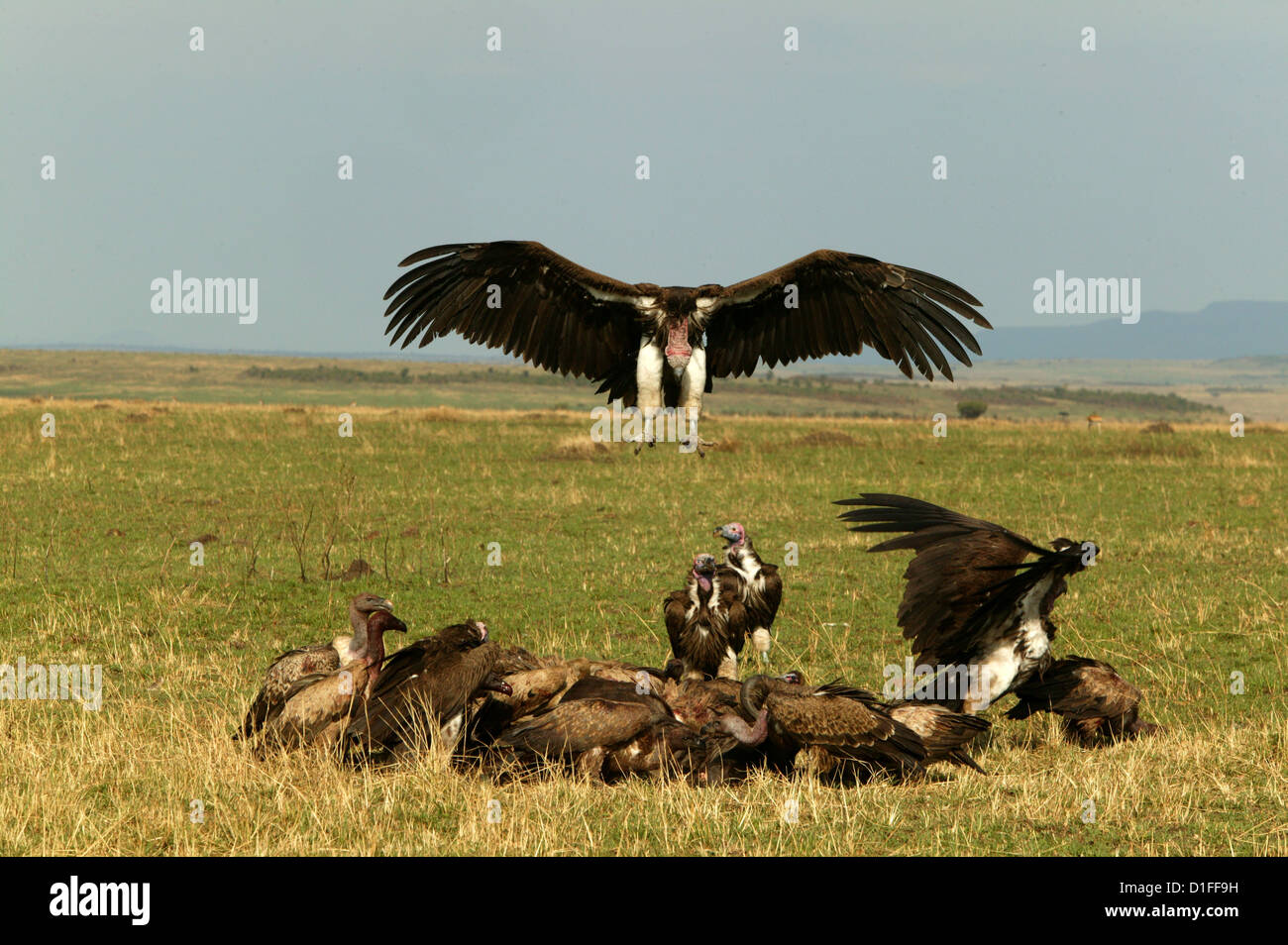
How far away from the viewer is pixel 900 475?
88.1 feet

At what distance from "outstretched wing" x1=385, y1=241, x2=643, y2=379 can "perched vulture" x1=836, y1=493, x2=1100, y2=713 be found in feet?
7.44

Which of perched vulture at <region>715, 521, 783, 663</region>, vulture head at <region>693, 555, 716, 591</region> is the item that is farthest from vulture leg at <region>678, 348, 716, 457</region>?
perched vulture at <region>715, 521, 783, 663</region>

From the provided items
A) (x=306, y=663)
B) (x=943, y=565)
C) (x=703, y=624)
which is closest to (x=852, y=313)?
(x=943, y=565)

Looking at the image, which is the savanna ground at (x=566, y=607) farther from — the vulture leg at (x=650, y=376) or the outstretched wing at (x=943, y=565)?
the vulture leg at (x=650, y=376)

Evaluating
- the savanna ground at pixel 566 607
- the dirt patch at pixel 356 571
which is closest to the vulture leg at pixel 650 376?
the savanna ground at pixel 566 607

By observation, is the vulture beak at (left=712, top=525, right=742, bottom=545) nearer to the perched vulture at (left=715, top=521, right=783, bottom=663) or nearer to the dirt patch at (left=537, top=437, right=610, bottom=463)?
the perched vulture at (left=715, top=521, right=783, bottom=663)

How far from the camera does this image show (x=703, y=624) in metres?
10.8

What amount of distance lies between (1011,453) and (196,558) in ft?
72.1

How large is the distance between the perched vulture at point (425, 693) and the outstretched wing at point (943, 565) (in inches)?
112

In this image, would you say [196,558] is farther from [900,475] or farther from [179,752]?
[900,475]

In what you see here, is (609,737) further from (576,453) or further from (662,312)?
(576,453)

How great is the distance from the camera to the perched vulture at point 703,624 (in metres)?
10.8

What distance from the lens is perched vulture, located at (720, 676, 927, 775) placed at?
8.41 m

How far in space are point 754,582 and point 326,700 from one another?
4.27 metres
